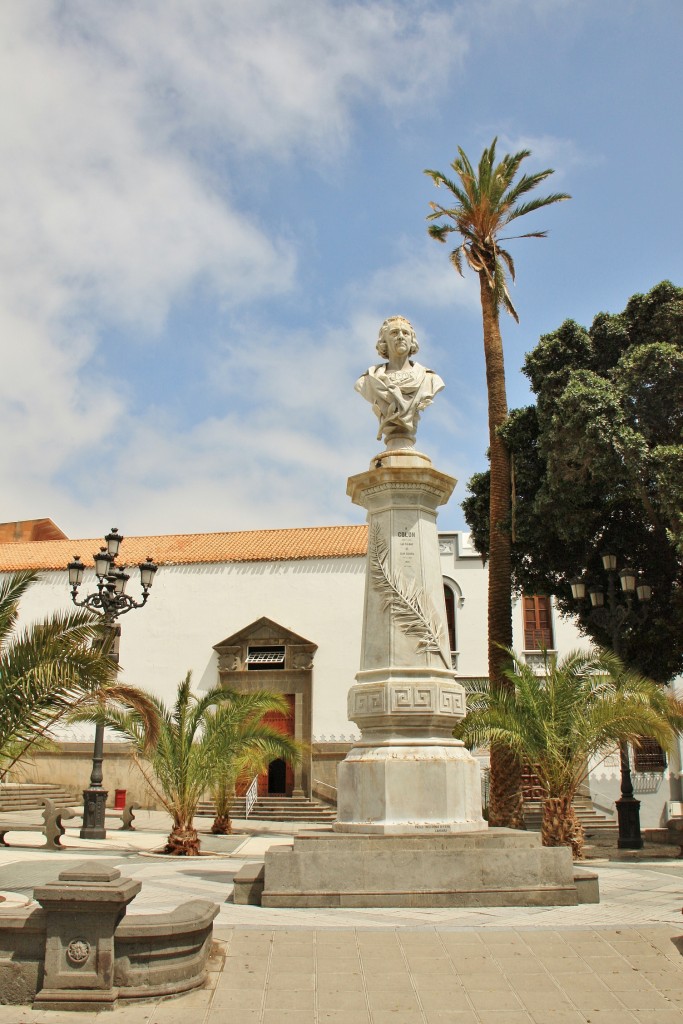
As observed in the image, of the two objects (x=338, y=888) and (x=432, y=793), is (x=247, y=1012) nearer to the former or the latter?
(x=338, y=888)

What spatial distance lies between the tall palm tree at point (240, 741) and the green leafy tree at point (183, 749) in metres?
0.02

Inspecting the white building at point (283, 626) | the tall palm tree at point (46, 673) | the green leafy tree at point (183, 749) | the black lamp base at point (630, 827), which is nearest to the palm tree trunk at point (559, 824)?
the black lamp base at point (630, 827)

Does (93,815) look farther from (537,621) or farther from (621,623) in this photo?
(537,621)

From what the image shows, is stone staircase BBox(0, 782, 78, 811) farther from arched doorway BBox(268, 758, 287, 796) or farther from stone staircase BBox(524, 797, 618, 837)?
stone staircase BBox(524, 797, 618, 837)

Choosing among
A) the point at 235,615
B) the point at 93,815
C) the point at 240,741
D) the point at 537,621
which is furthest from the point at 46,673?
the point at 537,621

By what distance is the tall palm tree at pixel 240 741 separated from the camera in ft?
43.7

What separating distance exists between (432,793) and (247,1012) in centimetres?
319

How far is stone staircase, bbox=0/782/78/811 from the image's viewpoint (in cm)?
2078

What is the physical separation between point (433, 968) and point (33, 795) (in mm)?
19625

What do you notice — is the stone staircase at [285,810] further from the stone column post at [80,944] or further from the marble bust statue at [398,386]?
the stone column post at [80,944]

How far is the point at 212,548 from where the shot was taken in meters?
25.6

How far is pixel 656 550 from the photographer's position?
1558 cm


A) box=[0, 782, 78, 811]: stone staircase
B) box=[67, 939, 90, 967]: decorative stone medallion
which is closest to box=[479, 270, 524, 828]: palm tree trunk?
box=[67, 939, 90, 967]: decorative stone medallion

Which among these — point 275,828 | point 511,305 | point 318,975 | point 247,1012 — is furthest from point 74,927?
point 511,305
